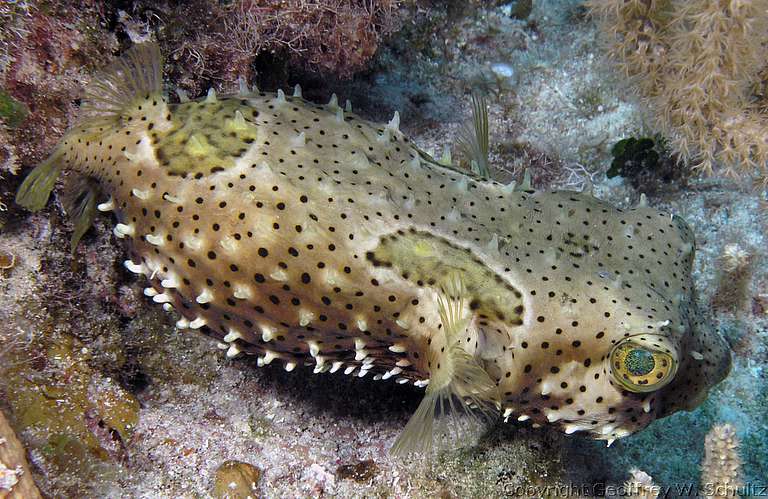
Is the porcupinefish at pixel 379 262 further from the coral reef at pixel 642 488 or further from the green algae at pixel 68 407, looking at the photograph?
the green algae at pixel 68 407

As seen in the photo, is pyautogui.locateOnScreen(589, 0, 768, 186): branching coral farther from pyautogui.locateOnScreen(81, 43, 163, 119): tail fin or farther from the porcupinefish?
pyautogui.locateOnScreen(81, 43, 163, 119): tail fin

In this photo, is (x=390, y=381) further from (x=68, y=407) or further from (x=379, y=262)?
(x=68, y=407)

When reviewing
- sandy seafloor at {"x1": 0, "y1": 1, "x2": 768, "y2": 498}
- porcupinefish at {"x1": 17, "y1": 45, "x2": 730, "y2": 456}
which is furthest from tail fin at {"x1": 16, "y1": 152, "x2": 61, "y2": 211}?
sandy seafloor at {"x1": 0, "y1": 1, "x2": 768, "y2": 498}

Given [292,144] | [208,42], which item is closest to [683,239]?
[292,144]

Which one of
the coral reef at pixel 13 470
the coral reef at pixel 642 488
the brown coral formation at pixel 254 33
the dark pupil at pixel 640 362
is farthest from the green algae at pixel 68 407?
the coral reef at pixel 642 488

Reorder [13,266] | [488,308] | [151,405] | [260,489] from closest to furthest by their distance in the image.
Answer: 1. [488,308]
2. [13,266]
3. [260,489]
4. [151,405]

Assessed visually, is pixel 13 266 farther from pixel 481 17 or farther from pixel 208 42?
pixel 481 17
